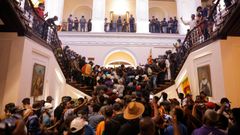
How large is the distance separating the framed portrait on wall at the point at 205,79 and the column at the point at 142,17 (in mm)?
10885

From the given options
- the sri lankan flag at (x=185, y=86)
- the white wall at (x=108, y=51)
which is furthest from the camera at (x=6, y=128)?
the white wall at (x=108, y=51)

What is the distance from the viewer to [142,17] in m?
19.1

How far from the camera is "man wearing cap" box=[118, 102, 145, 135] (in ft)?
9.67

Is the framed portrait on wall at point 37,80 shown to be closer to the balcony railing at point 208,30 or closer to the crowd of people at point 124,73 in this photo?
the crowd of people at point 124,73

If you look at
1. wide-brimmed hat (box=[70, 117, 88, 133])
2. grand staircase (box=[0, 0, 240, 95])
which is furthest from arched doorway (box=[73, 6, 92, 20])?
wide-brimmed hat (box=[70, 117, 88, 133])

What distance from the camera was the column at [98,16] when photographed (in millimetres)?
18484

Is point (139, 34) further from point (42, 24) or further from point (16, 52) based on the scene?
point (16, 52)

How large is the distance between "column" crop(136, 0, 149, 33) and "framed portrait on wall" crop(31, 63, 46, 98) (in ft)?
39.6

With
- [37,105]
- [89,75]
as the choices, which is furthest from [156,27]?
[37,105]

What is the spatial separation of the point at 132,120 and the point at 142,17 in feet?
55.7

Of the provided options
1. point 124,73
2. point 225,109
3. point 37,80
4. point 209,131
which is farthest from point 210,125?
point 124,73

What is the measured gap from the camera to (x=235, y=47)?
6934mm

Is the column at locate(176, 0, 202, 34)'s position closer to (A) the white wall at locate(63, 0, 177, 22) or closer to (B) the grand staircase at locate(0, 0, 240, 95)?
(A) the white wall at locate(63, 0, 177, 22)

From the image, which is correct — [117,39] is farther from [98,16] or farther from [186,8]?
[186,8]
